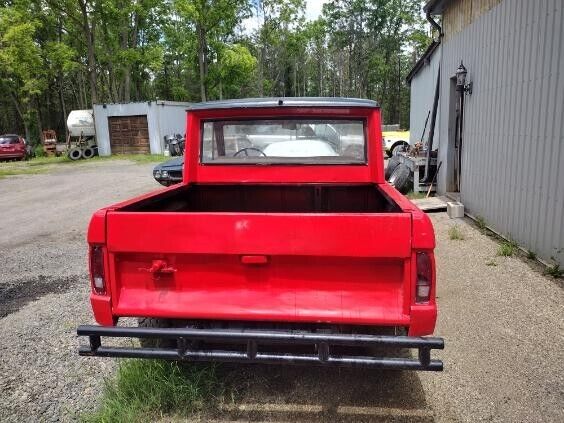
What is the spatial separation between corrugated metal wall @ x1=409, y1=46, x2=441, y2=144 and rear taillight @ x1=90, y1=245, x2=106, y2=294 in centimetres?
1303

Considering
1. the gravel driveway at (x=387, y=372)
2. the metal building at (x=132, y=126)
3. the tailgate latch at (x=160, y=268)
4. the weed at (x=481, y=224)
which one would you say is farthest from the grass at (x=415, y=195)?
the metal building at (x=132, y=126)

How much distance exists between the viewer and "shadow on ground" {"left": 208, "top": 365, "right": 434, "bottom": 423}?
2850mm

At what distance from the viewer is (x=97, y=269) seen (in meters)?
2.69

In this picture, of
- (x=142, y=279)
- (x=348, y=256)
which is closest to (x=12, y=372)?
(x=142, y=279)

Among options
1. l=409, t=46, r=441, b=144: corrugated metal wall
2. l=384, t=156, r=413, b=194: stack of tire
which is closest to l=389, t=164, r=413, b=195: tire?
l=384, t=156, r=413, b=194: stack of tire

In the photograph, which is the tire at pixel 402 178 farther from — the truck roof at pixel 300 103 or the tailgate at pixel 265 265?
the tailgate at pixel 265 265

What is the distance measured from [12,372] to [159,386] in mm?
1324

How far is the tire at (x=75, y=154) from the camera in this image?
86.7ft

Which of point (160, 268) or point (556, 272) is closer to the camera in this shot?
point (160, 268)

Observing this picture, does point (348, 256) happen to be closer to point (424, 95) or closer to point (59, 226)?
point (59, 226)

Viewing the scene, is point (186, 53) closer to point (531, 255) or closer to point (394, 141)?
point (394, 141)

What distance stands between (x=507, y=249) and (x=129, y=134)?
24.7 m

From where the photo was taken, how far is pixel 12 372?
11.3 feet

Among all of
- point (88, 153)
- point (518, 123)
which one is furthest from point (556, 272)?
point (88, 153)
